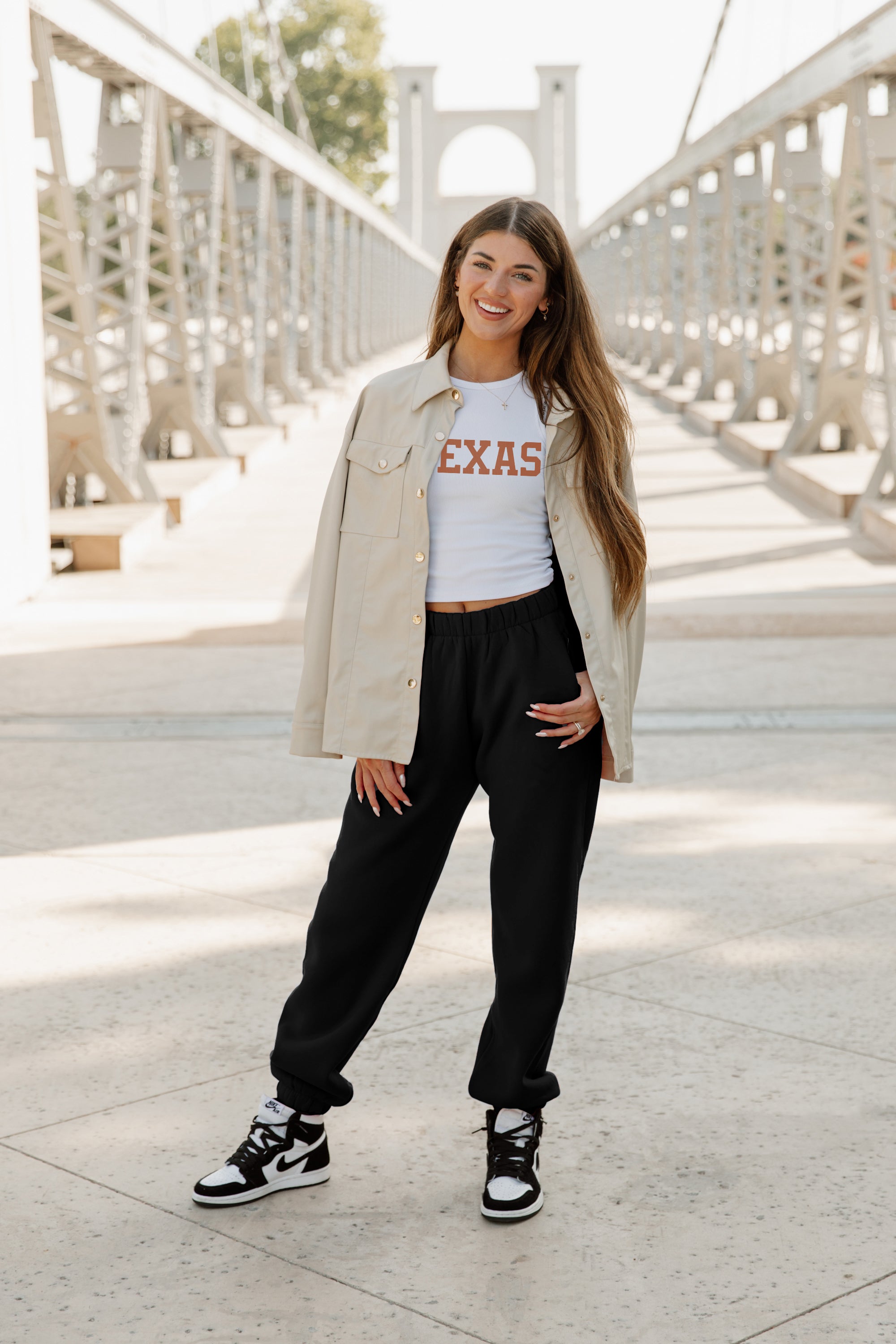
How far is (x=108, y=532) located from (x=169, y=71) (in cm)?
483

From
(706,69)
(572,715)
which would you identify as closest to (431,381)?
(572,715)

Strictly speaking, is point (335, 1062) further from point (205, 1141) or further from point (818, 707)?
point (818, 707)

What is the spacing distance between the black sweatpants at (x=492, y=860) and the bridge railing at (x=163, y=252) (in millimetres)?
8476

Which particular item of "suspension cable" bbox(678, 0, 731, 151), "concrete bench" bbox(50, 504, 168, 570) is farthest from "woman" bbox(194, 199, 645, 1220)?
"suspension cable" bbox(678, 0, 731, 151)

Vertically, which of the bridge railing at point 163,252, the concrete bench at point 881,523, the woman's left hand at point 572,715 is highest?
the bridge railing at point 163,252

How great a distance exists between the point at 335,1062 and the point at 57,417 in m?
9.95

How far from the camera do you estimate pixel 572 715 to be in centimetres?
250

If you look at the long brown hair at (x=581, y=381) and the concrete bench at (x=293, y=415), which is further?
the concrete bench at (x=293, y=415)

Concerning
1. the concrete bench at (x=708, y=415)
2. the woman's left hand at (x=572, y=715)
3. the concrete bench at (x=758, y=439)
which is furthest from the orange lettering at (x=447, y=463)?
the concrete bench at (x=708, y=415)

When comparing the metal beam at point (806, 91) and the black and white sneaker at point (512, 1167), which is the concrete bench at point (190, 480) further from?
the black and white sneaker at point (512, 1167)

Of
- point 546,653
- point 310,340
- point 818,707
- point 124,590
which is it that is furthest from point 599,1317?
point 310,340

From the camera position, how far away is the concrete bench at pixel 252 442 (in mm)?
17078

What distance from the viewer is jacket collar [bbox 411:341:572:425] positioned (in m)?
2.54

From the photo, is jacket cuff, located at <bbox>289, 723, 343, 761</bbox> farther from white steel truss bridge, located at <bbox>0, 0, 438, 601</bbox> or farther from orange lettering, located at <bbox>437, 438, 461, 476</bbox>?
white steel truss bridge, located at <bbox>0, 0, 438, 601</bbox>
